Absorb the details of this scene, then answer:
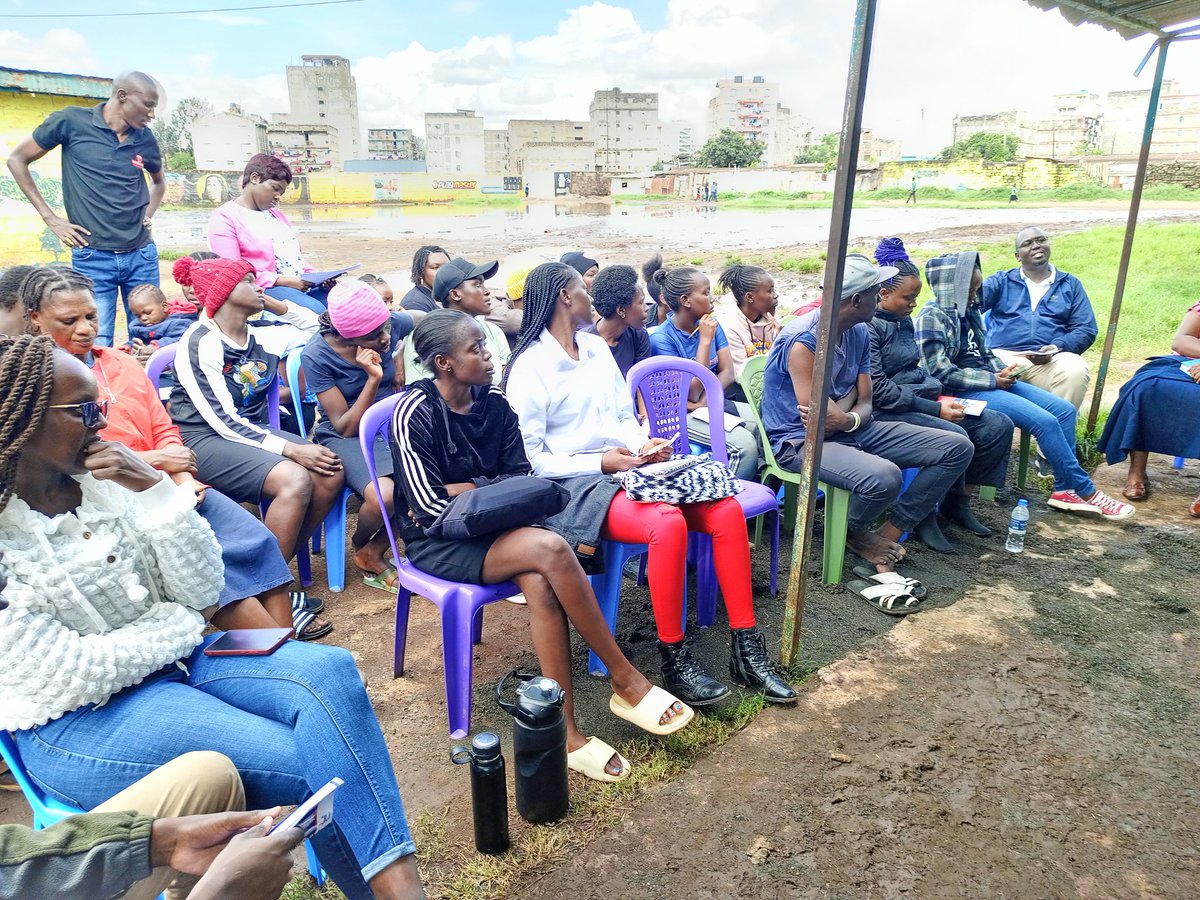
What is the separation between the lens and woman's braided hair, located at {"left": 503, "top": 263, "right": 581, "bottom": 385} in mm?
3357

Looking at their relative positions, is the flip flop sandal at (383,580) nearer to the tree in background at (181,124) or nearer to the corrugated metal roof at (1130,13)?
the corrugated metal roof at (1130,13)

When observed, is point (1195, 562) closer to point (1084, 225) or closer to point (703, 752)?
point (703, 752)

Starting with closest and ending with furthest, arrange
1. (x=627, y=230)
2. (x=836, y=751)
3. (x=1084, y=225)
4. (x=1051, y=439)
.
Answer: (x=836, y=751)
(x=1051, y=439)
(x=1084, y=225)
(x=627, y=230)

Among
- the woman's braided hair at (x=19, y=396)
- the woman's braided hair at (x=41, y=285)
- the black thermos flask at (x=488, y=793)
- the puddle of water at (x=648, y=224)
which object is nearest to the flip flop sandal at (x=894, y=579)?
the black thermos flask at (x=488, y=793)

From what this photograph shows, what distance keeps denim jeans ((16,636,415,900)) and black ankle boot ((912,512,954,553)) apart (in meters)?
3.40

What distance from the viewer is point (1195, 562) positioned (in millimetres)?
4125

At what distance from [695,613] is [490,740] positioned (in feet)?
5.61

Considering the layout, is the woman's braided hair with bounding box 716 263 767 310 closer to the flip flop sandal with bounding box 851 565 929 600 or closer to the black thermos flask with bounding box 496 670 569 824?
the flip flop sandal with bounding box 851 565 929 600

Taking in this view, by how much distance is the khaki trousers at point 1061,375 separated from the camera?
17.1 feet

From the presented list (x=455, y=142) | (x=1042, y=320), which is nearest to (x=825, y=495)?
(x=1042, y=320)

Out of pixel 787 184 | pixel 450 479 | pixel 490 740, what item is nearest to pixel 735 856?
pixel 490 740

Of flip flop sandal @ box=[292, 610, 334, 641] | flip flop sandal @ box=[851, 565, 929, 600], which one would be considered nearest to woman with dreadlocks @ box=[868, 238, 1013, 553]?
flip flop sandal @ box=[851, 565, 929, 600]

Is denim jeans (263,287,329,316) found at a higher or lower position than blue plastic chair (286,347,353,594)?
higher

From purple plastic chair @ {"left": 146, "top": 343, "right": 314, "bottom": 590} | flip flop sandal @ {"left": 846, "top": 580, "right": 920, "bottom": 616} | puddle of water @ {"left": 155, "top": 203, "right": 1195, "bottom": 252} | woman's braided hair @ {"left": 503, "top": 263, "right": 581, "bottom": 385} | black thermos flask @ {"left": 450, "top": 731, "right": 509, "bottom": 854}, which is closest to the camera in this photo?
black thermos flask @ {"left": 450, "top": 731, "right": 509, "bottom": 854}
